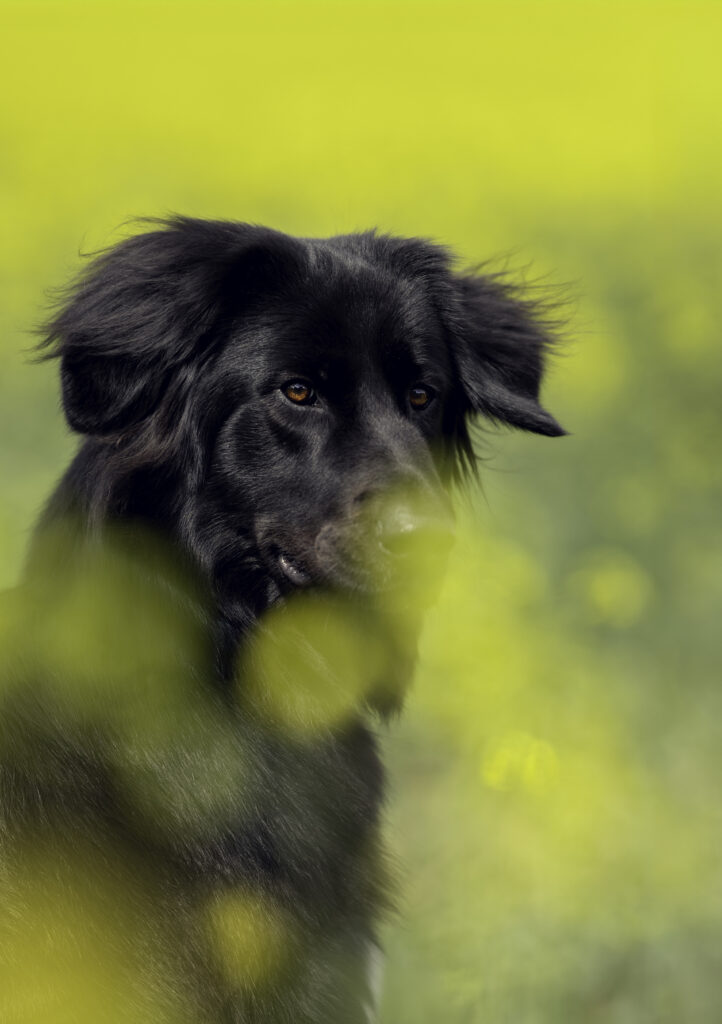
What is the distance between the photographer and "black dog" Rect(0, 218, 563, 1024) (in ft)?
7.95

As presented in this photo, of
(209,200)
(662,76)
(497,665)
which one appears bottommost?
(497,665)

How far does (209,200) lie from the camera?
6480 mm

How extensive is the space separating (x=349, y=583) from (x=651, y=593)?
2711 mm

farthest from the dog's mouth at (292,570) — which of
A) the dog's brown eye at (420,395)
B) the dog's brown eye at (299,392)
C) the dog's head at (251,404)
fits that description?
the dog's brown eye at (420,395)

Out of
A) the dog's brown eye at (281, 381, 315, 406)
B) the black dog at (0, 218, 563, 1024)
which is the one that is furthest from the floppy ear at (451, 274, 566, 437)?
the dog's brown eye at (281, 381, 315, 406)

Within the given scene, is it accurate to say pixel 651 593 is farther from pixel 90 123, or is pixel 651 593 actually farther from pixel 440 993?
pixel 90 123

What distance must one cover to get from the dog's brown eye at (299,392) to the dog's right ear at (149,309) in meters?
0.21

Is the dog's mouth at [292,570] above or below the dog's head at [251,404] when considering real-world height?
below

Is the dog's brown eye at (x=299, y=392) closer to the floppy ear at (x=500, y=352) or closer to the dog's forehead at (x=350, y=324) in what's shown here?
the dog's forehead at (x=350, y=324)

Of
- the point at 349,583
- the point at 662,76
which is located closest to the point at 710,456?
the point at 662,76

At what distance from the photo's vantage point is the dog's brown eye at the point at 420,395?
3.07 metres

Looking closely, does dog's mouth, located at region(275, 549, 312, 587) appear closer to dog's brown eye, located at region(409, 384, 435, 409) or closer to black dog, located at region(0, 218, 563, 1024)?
black dog, located at region(0, 218, 563, 1024)

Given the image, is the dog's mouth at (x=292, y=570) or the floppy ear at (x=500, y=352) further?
the floppy ear at (x=500, y=352)

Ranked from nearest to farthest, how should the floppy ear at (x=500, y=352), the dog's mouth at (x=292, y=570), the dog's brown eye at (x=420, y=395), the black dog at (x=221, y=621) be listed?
the black dog at (x=221, y=621)
the dog's mouth at (x=292, y=570)
the dog's brown eye at (x=420, y=395)
the floppy ear at (x=500, y=352)
